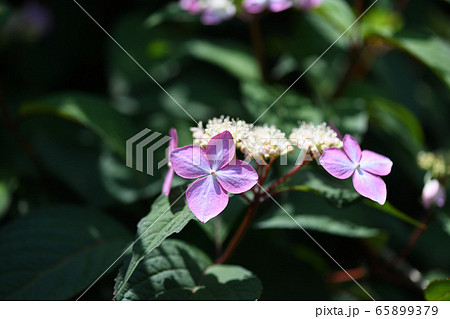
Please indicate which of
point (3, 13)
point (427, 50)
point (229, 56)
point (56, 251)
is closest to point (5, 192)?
point (56, 251)

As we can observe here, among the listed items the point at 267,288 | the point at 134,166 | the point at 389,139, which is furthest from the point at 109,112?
the point at 389,139

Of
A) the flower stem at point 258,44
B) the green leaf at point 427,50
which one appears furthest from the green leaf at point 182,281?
the flower stem at point 258,44

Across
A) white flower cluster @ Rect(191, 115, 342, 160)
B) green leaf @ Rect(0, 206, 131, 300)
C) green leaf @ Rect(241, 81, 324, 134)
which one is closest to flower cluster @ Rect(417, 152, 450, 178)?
green leaf @ Rect(241, 81, 324, 134)

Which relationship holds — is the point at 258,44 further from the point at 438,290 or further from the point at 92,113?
the point at 438,290

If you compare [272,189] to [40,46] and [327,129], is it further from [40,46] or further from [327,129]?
[40,46]

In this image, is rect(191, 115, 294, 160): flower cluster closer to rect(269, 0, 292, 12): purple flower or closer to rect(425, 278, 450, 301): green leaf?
rect(425, 278, 450, 301): green leaf

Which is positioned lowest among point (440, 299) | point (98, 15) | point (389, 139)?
point (389, 139)

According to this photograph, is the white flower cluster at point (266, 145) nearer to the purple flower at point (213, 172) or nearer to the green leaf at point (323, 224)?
the purple flower at point (213, 172)
